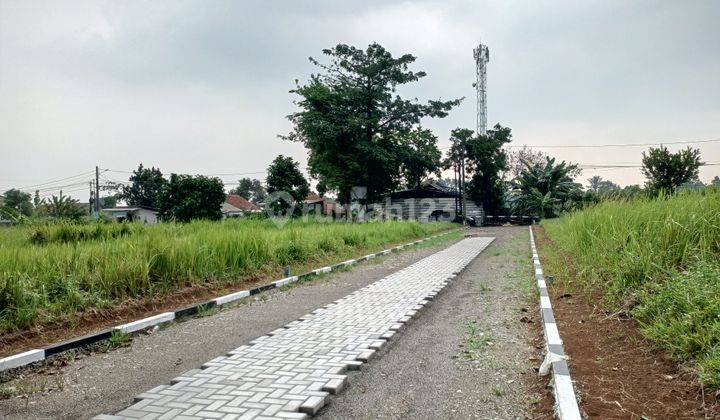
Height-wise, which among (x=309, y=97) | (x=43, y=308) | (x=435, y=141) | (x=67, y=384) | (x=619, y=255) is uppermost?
(x=309, y=97)

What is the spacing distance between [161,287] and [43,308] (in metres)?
1.77

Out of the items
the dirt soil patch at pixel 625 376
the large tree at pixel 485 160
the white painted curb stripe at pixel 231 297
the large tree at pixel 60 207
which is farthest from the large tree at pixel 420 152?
the dirt soil patch at pixel 625 376

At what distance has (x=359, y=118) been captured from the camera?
2897 centimetres

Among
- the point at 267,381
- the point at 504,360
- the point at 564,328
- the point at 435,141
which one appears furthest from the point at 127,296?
the point at 435,141

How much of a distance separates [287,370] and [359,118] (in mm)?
25856

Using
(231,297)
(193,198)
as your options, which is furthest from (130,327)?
(193,198)

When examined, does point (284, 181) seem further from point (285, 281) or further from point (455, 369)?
point (455, 369)

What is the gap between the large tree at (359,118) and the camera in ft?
95.7

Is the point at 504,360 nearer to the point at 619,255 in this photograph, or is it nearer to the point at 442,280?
the point at 619,255

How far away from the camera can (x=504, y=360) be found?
4395 millimetres

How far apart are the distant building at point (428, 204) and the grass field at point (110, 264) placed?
97.5 feet

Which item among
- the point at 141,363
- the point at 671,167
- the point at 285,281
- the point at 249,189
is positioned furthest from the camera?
the point at 249,189

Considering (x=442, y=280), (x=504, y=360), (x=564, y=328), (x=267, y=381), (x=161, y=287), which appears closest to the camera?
(x=267, y=381)

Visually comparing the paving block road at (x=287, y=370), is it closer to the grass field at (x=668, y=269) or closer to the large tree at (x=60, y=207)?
the grass field at (x=668, y=269)
